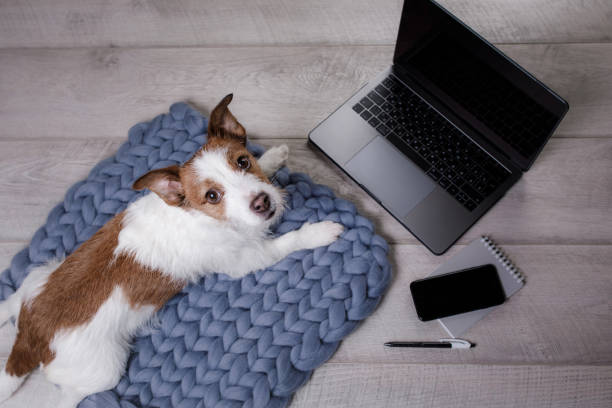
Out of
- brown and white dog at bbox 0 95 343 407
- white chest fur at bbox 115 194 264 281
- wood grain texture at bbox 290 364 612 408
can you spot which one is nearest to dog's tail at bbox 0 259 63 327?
brown and white dog at bbox 0 95 343 407

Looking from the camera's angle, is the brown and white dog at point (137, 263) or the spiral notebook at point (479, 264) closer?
the brown and white dog at point (137, 263)

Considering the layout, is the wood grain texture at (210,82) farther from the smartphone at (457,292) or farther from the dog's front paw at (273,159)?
the smartphone at (457,292)

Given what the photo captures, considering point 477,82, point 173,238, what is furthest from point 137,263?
point 477,82

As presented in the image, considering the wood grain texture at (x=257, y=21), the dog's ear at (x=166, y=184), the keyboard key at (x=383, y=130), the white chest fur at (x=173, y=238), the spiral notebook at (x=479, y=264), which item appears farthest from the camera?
the wood grain texture at (x=257, y=21)

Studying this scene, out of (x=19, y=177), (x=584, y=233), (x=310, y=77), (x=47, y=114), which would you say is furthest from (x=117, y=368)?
(x=584, y=233)

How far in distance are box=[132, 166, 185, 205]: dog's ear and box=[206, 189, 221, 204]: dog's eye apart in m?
0.06

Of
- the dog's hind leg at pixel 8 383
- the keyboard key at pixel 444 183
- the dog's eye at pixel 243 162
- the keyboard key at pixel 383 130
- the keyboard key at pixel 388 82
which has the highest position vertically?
the keyboard key at pixel 388 82

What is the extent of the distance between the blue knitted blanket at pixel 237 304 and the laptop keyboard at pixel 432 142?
0.21 metres

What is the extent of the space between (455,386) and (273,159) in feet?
2.24

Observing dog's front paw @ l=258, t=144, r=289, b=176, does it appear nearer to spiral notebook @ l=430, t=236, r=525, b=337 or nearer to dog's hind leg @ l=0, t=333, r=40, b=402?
spiral notebook @ l=430, t=236, r=525, b=337

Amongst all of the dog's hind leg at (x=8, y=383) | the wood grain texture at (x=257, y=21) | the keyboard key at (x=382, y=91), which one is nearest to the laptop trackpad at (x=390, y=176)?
the keyboard key at (x=382, y=91)

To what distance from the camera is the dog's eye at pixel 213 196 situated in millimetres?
1009

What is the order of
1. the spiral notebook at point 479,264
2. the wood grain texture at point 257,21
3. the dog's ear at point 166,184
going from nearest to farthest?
the dog's ear at point 166,184
the spiral notebook at point 479,264
the wood grain texture at point 257,21

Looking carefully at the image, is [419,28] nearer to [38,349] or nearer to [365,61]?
[365,61]
